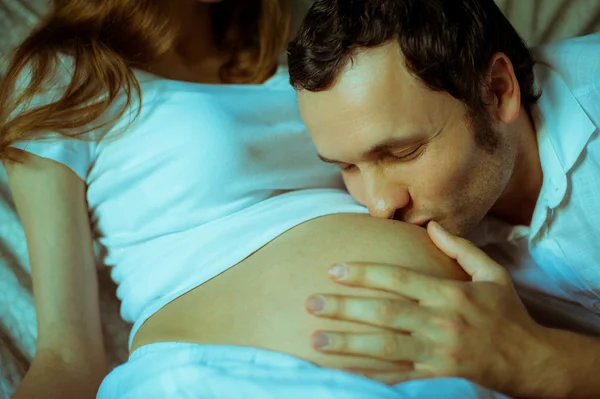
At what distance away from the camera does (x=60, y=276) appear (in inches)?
35.1

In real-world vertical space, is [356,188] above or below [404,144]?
below

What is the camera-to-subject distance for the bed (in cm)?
98

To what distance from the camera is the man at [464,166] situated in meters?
0.71

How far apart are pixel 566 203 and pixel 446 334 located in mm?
377

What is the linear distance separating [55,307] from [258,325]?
341 millimetres

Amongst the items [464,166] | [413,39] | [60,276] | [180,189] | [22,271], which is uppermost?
[413,39]

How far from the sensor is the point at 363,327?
2.36 feet

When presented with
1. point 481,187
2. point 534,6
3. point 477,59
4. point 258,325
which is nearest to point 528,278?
point 481,187

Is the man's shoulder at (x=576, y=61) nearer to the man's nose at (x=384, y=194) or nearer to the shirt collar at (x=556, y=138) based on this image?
the shirt collar at (x=556, y=138)

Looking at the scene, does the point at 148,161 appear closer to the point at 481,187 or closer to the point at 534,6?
the point at 481,187

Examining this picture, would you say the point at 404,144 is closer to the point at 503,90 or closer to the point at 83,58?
the point at 503,90

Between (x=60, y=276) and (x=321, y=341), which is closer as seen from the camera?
(x=321, y=341)

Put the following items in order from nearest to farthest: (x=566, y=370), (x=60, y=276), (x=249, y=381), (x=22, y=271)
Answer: (x=249, y=381), (x=566, y=370), (x=60, y=276), (x=22, y=271)

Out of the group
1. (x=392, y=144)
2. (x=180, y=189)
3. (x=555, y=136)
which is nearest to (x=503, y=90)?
(x=555, y=136)
